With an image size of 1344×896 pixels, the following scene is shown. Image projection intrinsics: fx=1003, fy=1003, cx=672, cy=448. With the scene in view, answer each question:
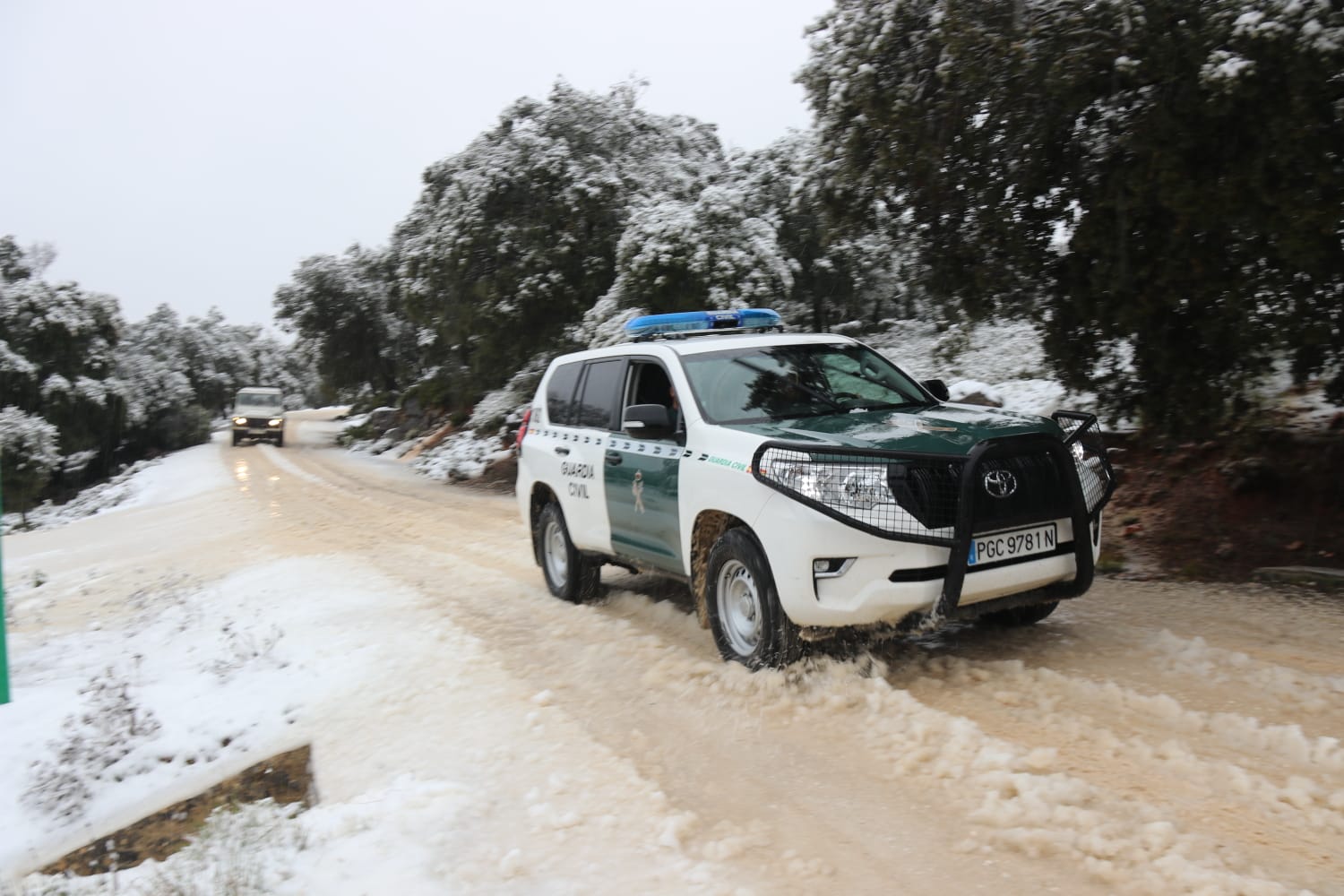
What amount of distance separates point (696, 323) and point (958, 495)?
2.87m

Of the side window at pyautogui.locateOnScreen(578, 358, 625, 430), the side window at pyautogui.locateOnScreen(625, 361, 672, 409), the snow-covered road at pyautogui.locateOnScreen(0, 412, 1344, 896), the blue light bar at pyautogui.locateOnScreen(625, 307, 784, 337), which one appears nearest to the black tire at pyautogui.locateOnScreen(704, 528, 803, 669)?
the snow-covered road at pyautogui.locateOnScreen(0, 412, 1344, 896)

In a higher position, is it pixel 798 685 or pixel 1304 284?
pixel 1304 284

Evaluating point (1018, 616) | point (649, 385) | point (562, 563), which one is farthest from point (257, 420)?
point (1018, 616)

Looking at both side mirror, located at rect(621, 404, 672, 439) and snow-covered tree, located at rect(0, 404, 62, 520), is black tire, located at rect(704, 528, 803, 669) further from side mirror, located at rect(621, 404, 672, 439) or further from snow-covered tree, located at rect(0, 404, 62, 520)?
snow-covered tree, located at rect(0, 404, 62, 520)

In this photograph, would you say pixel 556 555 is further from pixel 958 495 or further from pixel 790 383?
pixel 958 495

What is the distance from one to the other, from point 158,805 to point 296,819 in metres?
1.42

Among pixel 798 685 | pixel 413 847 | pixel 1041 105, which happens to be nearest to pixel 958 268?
pixel 1041 105

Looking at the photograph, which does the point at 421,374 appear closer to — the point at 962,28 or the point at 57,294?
the point at 57,294

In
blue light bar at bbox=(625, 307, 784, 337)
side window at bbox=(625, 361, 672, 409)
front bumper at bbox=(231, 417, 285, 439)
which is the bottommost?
front bumper at bbox=(231, 417, 285, 439)

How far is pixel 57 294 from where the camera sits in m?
37.9

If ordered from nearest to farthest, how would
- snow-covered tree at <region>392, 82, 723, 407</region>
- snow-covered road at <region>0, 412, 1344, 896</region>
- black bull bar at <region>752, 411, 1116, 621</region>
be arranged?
snow-covered road at <region>0, 412, 1344, 896</region>
black bull bar at <region>752, 411, 1116, 621</region>
snow-covered tree at <region>392, 82, 723, 407</region>

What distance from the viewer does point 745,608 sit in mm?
5445

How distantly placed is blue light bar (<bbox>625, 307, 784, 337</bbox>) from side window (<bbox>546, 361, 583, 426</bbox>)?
694 millimetres

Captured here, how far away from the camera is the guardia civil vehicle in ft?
15.6
